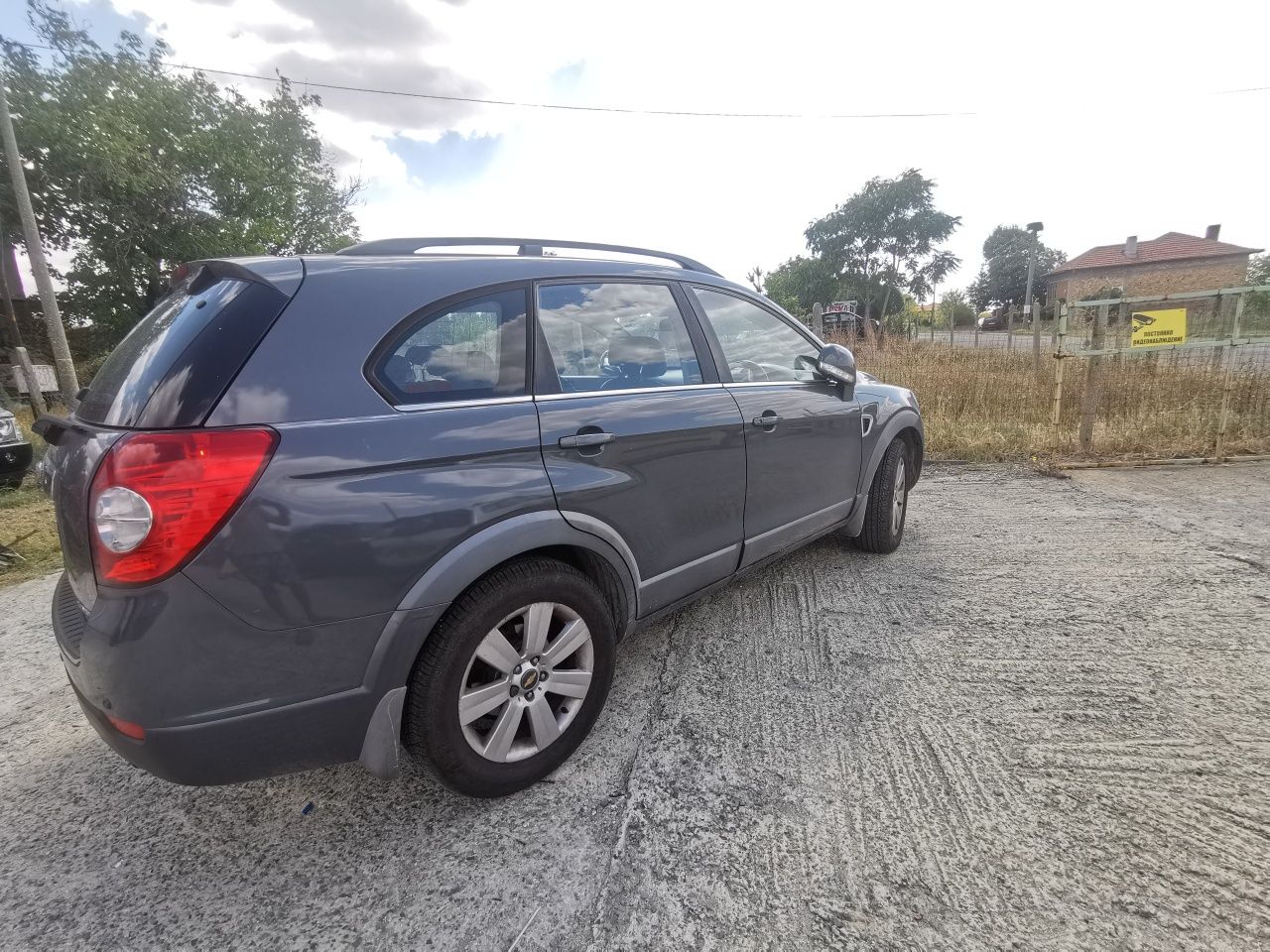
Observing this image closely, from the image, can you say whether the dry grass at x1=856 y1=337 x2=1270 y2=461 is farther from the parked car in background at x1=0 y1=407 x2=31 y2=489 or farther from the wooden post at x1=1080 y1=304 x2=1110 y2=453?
the parked car in background at x1=0 y1=407 x2=31 y2=489

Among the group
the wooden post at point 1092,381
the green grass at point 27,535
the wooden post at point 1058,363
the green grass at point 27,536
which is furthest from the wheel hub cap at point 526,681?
the wooden post at point 1058,363

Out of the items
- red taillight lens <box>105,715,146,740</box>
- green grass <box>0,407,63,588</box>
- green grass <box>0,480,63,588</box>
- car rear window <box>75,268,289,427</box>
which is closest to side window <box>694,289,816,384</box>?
car rear window <box>75,268,289,427</box>

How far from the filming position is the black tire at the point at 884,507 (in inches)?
151

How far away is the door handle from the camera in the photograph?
6.57 ft

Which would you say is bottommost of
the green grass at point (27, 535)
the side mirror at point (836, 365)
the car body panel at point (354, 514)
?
the green grass at point (27, 535)

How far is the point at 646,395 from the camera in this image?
2.34 meters

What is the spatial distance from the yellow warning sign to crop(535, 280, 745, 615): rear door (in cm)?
575

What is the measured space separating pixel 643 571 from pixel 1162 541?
3.81 meters

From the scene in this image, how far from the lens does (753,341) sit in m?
3.05

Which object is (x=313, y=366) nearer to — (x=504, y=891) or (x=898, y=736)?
(x=504, y=891)

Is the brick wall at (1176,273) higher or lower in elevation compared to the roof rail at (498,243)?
higher

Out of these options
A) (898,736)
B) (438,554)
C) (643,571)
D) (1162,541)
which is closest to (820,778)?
(898,736)

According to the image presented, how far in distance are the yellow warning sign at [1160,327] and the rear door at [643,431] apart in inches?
226

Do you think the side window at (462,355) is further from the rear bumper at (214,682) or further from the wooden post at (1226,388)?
the wooden post at (1226,388)
